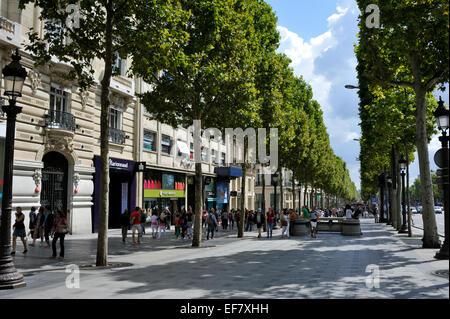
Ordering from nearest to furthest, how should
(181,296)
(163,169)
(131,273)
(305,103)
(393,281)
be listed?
(181,296), (393,281), (131,273), (163,169), (305,103)

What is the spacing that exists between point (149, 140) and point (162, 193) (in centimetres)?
463

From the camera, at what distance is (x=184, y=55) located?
1309 centimetres

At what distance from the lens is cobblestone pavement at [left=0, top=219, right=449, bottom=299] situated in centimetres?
788

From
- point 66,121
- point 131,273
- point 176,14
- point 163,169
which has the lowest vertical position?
point 131,273

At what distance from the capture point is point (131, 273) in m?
10.4

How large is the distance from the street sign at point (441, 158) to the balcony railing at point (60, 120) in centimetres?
1808

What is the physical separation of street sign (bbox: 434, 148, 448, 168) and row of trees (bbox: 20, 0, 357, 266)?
8.60m

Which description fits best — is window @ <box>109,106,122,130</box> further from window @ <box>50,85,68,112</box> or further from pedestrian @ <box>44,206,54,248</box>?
pedestrian @ <box>44,206,54,248</box>

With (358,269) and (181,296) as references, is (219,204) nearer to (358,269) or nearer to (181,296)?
(358,269)

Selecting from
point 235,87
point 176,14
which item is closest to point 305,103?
point 235,87

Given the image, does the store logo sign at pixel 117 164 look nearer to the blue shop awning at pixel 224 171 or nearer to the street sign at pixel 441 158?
the blue shop awning at pixel 224 171

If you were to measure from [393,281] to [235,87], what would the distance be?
11337 millimetres

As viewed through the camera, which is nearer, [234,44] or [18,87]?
[18,87]

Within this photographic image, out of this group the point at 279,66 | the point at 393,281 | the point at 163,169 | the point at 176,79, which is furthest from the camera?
the point at 163,169
